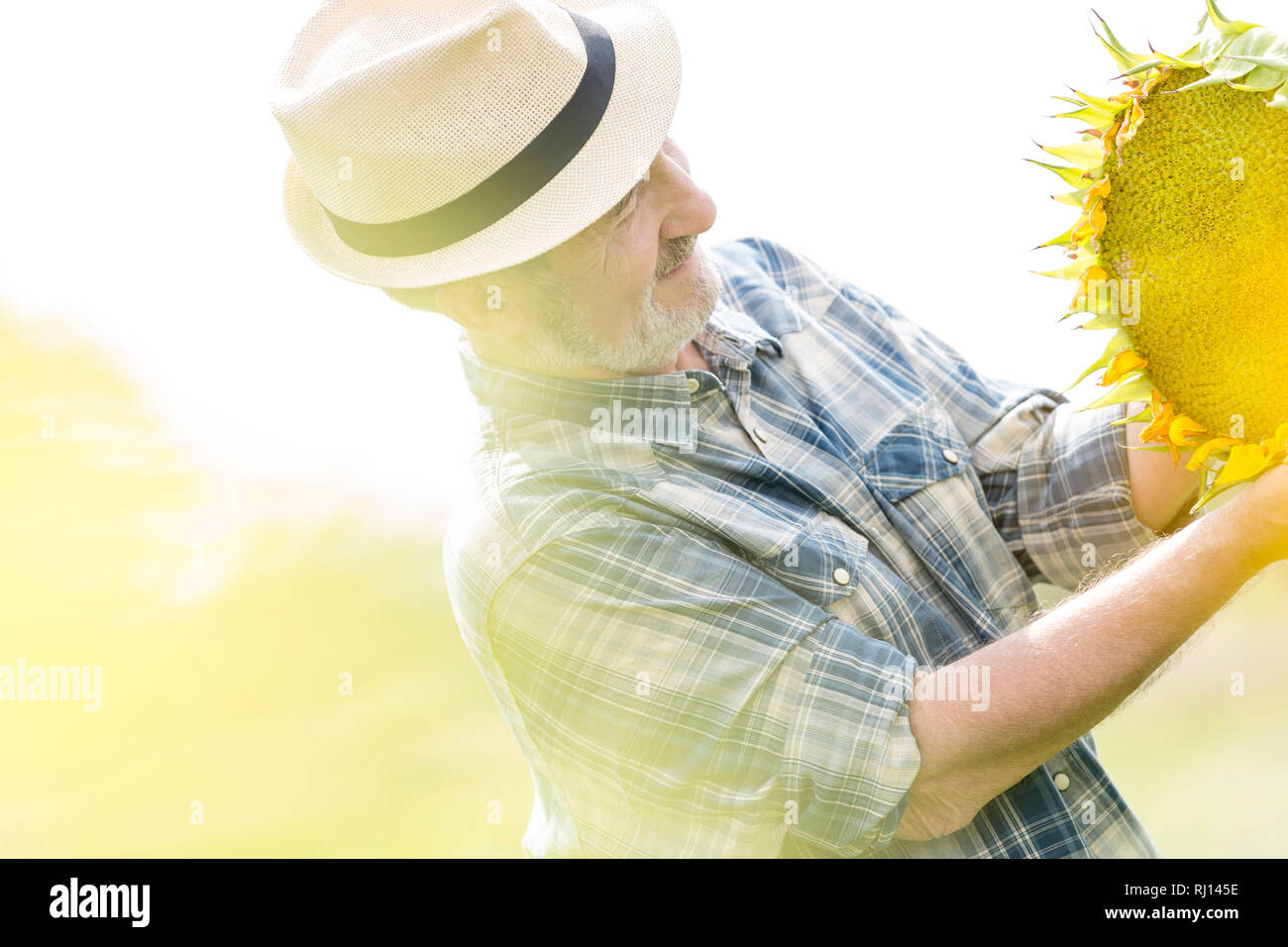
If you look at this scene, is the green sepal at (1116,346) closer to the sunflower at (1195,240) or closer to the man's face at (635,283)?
the sunflower at (1195,240)

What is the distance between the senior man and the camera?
1.33 metres

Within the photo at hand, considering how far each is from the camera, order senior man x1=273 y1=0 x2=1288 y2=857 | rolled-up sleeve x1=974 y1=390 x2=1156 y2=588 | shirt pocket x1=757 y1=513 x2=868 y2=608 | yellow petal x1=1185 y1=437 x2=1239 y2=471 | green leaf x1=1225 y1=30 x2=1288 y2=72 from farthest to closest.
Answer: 1. rolled-up sleeve x1=974 y1=390 x2=1156 y2=588
2. shirt pocket x1=757 y1=513 x2=868 y2=608
3. senior man x1=273 y1=0 x2=1288 y2=857
4. yellow petal x1=1185 y1=437 x2=1239 y2=471
5. green leaf x1=1225 y1=30 x2=1288 y2=72

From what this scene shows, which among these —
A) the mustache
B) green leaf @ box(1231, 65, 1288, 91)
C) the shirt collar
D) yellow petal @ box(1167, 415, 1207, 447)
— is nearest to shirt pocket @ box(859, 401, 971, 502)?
the shirt collar

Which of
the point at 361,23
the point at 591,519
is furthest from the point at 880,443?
the point at 361,23

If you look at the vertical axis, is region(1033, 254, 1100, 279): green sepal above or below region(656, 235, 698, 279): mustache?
above

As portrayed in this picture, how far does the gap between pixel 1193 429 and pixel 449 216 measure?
959 millimetres

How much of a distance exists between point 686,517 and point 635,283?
348 millimetres

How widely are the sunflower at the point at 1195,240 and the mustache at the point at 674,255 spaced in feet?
1.84

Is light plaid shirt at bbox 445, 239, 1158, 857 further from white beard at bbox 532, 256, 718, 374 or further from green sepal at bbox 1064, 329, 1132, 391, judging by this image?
green sepal at bbox 1064, 329, 1132, 391

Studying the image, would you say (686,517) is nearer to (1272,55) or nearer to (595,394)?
(595,394)

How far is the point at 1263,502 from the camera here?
1080 millimetres

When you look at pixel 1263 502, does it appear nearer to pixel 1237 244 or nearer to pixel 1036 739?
pixel 1237 244

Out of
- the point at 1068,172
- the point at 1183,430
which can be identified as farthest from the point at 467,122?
the point at 1183,430

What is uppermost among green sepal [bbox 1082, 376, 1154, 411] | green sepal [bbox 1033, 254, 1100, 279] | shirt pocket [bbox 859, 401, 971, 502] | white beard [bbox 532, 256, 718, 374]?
green sepal [bbox 1033, 254, 1100, 279]
